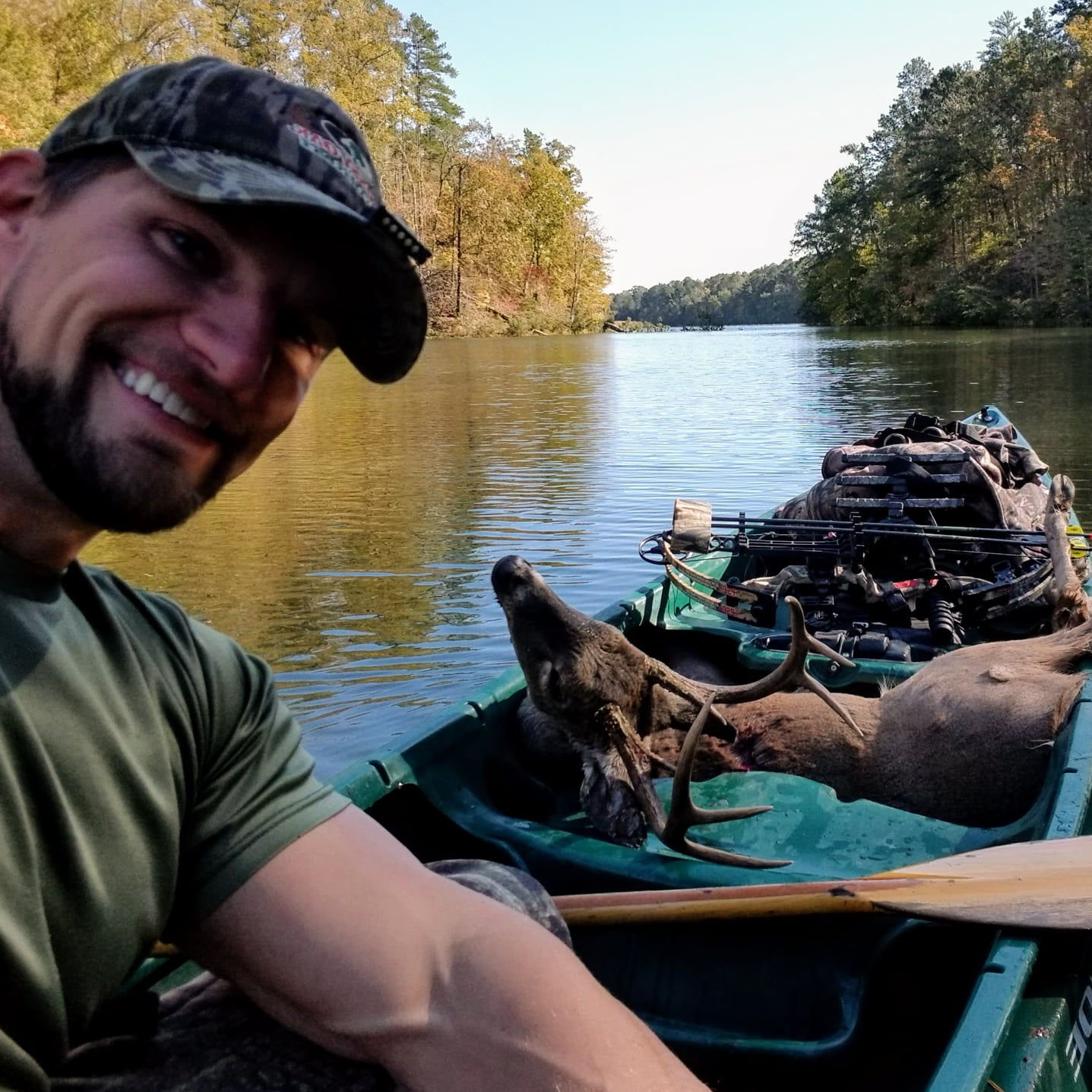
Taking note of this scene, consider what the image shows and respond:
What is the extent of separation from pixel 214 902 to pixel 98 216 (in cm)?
110

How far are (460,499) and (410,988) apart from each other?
12625 mm

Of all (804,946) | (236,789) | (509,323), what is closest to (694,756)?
(804,946)

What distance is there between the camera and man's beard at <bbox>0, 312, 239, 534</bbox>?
1.56m

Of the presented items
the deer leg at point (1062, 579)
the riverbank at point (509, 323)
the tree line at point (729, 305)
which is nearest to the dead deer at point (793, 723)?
the deer leg at point (1062, 579)

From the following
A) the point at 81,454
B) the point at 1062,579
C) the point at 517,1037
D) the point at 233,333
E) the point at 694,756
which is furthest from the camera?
the point at 1062,579

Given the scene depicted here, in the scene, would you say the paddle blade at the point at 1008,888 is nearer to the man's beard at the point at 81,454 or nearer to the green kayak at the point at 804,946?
the green kayak at the point at 804,946

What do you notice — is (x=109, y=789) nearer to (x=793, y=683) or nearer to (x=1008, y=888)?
(x=1008, y=888)

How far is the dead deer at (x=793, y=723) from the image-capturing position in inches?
161

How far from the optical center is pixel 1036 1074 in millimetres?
2285

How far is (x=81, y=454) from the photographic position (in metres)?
1.58

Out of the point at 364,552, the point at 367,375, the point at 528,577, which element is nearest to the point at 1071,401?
the point at 364,552

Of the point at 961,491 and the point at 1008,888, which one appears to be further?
the point at 961,491

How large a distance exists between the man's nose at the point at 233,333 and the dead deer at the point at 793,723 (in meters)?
2.44

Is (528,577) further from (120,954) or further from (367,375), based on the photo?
(120,954)
